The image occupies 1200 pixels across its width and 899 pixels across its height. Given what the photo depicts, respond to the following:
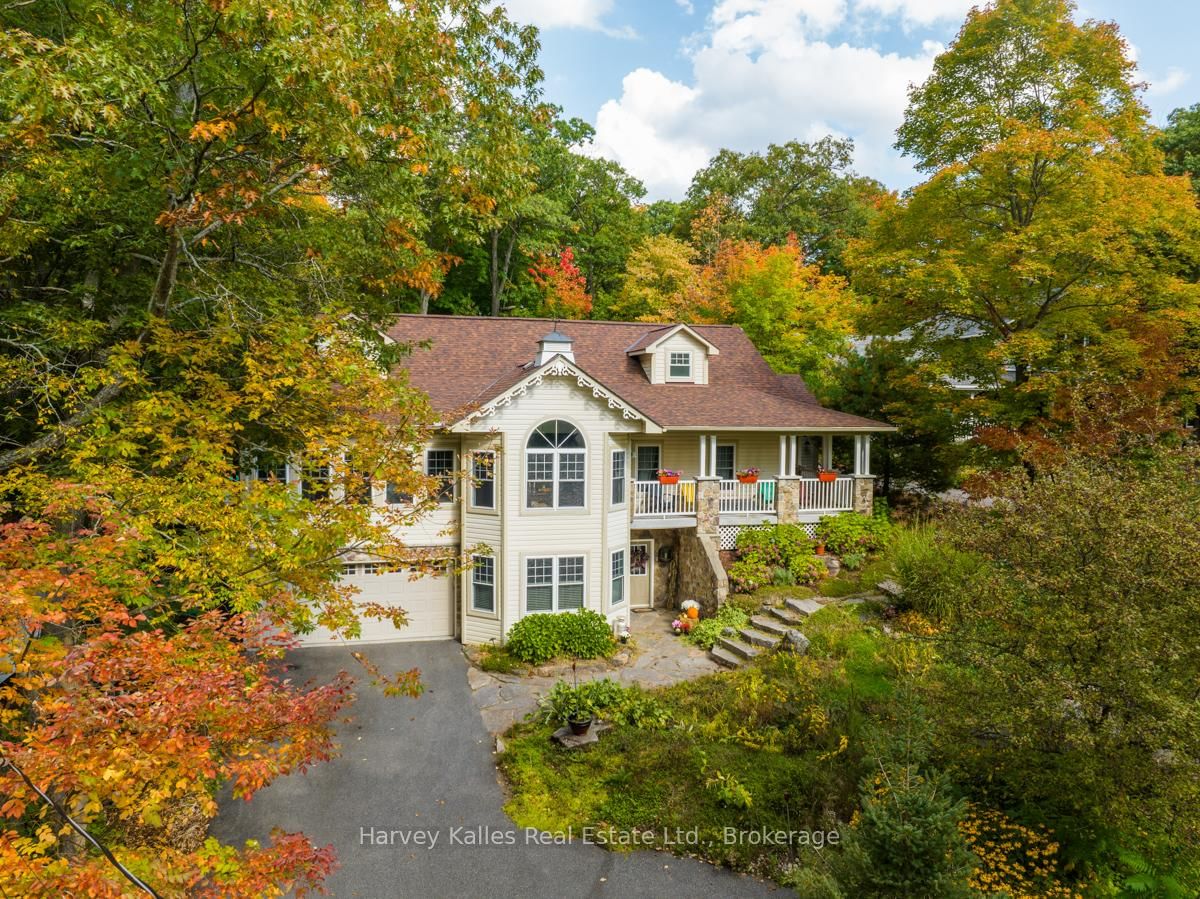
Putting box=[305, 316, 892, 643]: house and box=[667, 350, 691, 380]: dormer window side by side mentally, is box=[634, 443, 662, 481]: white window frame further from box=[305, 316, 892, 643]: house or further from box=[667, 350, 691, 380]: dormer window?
box=[667, 350, 691, 380]: dormer window

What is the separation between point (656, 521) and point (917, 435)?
950cm

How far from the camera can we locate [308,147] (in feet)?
23.8

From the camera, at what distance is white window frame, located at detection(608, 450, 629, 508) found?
15.7 m

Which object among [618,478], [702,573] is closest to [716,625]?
[702,573]

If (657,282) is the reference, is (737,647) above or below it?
below

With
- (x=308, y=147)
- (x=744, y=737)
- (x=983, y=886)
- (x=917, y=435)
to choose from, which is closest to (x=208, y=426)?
(x=308, y=147)

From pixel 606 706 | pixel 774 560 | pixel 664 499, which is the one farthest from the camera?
pixel 664 499

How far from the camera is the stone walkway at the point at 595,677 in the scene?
12.5 m

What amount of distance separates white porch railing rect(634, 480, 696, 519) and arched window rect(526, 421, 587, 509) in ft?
7.75

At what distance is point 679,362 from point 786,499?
18.2 feet

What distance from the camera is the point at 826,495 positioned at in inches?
730

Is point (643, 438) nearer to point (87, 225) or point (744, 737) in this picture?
point (744, 737)

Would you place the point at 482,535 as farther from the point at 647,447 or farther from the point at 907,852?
the point at 907,852

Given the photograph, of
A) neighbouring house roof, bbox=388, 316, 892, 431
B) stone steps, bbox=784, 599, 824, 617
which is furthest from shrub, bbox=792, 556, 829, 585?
neighbouring house roof, bbox=388, 316, 892, 431
